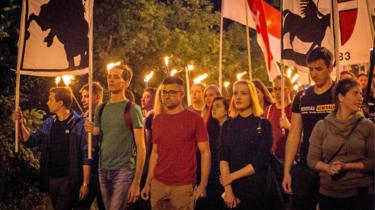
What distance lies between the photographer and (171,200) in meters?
6.71

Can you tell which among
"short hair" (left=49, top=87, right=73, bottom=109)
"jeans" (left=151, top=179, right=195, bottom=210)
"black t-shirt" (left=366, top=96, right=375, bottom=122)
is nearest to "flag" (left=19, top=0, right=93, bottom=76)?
"short hair" (left=49, top=87, right=73, bottom=109)

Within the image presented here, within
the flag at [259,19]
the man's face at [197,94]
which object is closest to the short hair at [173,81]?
the man's face at [197,94]

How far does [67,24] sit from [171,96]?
228cm

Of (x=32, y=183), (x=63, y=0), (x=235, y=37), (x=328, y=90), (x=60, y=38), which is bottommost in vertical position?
(x=32, y=183)

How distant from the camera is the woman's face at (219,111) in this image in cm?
784

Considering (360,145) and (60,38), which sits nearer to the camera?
(360,145)

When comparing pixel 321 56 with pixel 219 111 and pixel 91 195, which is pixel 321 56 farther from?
pixel 91 195

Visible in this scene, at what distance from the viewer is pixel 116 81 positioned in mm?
7344

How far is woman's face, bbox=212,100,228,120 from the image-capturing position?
784 cm

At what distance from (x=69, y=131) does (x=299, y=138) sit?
3.19 meters

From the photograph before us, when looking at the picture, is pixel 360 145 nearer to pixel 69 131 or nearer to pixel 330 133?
pixel 330 133

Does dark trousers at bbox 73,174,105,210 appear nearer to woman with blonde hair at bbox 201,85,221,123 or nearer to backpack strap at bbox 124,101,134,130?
backpack strap at bbox 124,101,134,130

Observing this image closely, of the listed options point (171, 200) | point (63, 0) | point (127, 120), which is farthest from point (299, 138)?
point (63, 0)

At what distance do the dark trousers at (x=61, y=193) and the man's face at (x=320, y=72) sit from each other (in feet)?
11.9
